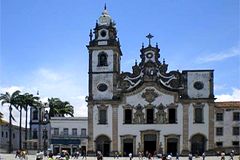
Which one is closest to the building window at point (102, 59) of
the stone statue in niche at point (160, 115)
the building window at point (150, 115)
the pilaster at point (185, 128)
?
the building window at point (150, 115)

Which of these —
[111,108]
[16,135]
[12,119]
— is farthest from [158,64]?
[16,135]

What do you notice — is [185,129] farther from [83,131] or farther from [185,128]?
[83,131]

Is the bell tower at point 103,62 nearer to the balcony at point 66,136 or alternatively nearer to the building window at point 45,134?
the balcony at point 66,136

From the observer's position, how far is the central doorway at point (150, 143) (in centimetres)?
5656

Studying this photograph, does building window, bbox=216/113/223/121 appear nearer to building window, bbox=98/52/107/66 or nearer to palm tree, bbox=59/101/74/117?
building window, bbox=98/52/107/66

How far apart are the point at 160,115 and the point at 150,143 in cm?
326

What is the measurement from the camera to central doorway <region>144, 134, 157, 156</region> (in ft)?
186

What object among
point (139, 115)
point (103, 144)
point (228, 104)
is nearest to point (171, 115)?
point (139, 115)

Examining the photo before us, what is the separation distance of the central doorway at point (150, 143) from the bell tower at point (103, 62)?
594 cm

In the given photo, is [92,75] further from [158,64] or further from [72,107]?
[72,107]

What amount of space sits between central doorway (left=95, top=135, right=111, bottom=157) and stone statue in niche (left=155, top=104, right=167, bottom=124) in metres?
5.94

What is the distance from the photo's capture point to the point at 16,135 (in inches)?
3226

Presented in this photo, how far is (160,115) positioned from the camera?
56719mm

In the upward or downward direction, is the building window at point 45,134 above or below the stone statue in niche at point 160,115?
below
